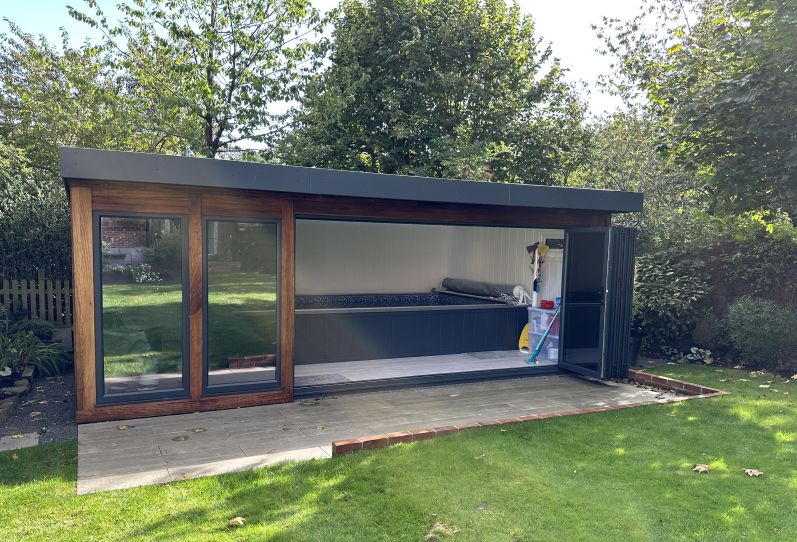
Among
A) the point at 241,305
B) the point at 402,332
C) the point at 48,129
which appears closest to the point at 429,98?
the point at 402,332

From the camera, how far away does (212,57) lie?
1117 cm

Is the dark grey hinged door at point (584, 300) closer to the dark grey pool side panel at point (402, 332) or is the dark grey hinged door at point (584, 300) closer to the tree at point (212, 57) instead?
the dark grey pool side panel at point (402, 332)

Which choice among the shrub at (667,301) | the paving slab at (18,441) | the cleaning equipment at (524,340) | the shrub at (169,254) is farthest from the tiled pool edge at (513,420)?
the paving slab at (18,441)

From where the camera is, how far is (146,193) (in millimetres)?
5000

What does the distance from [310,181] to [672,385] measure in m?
4.72

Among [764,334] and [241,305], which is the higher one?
[241,305]

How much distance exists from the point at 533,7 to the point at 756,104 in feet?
29.9

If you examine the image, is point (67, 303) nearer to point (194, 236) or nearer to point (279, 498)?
point (194, 236)

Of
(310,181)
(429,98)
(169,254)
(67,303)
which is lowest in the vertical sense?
(67,303)

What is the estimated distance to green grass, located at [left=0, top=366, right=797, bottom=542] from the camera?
3082 mm

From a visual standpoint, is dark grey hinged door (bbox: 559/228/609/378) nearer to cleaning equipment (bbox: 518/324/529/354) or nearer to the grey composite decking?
the grey composite decking

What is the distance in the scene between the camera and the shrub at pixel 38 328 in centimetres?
741

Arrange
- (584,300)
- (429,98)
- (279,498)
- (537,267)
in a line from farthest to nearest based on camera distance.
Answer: (429,98), (537,267), (584,300), (279,498)

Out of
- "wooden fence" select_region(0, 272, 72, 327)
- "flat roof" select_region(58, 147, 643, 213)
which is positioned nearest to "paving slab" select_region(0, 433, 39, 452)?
"flat roof" select_region(58, 147, 643, 213)
